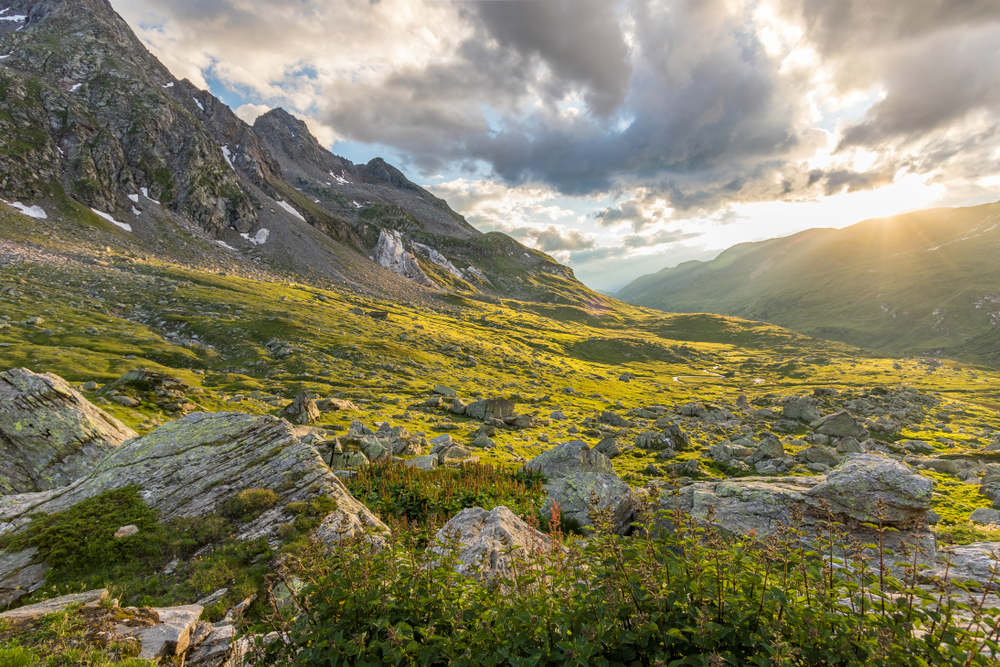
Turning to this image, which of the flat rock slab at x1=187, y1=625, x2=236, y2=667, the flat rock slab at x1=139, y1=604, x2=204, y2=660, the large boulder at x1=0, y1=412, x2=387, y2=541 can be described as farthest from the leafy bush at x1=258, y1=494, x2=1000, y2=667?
the large boulder at x1=0, y1=412, x2=387, y2=541

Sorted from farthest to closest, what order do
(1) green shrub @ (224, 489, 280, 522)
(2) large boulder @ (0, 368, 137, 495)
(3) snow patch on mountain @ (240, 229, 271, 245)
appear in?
(3) snow patch on mountain @ (240, 229, 271, 245), (2) large boulder @ (0, 368, 137, 495), (1) green shrub @ (224, 489, 280, 522)

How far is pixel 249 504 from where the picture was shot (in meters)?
12.2

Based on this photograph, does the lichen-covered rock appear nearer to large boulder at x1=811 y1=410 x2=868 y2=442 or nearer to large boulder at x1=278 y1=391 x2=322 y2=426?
large boulder at x1=811 y1=410 x2=868 y2=442

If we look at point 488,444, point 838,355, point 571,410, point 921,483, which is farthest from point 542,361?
point 838,355

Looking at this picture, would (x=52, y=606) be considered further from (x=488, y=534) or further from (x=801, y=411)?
(x=801, y=411)

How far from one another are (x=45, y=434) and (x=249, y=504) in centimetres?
1137

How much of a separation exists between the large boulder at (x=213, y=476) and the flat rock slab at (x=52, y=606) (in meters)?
3.48

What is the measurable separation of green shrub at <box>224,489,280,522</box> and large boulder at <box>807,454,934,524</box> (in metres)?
18.4

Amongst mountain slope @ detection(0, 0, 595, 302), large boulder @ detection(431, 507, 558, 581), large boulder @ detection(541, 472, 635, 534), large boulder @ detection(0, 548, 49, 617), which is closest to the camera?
large boulder @ detection(0, 548, 49, 617)

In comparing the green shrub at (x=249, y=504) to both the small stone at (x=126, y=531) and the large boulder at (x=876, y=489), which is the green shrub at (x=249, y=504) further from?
the large boulder at (x=876, y=489)

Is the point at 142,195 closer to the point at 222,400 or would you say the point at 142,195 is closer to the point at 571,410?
the point at 222,400

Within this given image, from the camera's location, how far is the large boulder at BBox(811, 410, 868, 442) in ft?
133

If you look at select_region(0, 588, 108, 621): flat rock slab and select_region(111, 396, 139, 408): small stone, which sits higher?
Result: select_region(0, 588, 108, 621): flat rock slab

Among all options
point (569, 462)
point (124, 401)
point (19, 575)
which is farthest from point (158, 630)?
point (124, 401)
